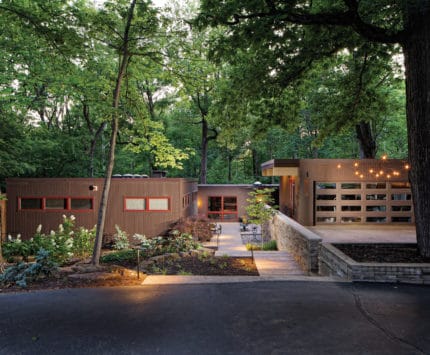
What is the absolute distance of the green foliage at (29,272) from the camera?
22.0 ft

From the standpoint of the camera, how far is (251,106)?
437 inches

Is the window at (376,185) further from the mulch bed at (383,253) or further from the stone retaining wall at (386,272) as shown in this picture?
the stone retaining wall at (386,272)

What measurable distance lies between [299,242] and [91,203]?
415 inches

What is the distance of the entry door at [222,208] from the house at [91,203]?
29.2 ft

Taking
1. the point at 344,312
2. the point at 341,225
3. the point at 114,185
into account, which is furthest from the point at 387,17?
the point at 114,185

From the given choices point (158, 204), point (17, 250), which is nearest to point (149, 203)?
point (158, 204)

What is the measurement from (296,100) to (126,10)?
6578mm

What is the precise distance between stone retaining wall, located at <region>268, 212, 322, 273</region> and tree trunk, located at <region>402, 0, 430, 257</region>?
2.53 m

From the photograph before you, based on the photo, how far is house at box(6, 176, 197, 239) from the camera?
14.9 meters

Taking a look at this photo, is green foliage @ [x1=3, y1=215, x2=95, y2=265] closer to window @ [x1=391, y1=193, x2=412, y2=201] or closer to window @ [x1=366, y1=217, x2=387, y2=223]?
window @ [x1=366, y1=217, x2=387, y2=223]

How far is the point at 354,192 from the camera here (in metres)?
13.0

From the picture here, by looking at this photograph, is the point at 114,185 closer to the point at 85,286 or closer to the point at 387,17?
Answer: the point at 85,286

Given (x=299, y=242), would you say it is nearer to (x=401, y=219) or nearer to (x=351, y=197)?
(x=351, y=197)

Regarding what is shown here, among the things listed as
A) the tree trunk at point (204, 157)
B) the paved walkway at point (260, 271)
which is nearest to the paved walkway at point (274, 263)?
the paved walkway at point (260, 271)
